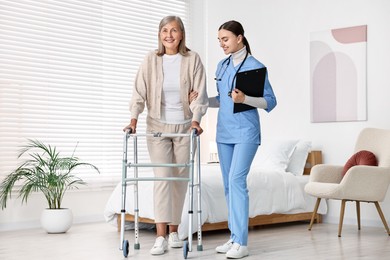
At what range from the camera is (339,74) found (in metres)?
6.42

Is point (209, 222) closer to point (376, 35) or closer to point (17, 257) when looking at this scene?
point (17, 257)

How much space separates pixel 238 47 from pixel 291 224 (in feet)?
8.48

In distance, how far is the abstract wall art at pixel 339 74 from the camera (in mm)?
6270

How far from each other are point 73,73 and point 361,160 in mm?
2850

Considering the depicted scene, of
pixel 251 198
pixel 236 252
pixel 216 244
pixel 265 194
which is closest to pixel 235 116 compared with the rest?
pixel 236 252

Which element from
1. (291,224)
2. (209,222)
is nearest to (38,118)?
(209,222)

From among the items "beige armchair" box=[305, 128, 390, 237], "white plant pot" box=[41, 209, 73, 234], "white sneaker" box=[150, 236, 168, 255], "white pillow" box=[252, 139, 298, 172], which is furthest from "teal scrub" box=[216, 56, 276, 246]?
"white pillow" box=[252, 139, 298, 172]

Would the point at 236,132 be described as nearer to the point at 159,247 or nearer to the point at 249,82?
the point at 249,82

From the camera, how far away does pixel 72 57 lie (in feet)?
21.5

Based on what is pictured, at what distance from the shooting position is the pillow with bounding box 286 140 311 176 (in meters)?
6.47

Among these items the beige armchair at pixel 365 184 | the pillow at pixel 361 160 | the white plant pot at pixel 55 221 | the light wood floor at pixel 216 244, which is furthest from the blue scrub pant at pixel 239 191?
the white plant pot at pixel 55 221

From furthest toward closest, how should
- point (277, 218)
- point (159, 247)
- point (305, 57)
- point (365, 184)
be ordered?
point (305, 57) → point (277, 218) → point (365, 184) → point (159, 247)

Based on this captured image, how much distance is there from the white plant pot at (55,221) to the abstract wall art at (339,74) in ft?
8.50

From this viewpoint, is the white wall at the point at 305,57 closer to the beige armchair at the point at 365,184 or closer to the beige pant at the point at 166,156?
the beige armchair at the point at 365,184
